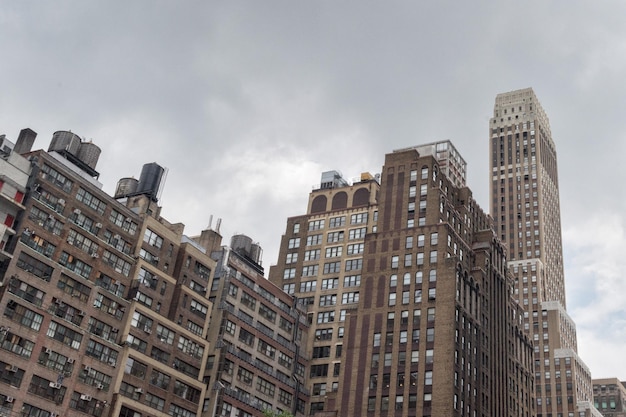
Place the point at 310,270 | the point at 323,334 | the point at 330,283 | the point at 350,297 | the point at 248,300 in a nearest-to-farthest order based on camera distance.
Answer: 1. the point at 248,300
2. the point at 323,334
3. the point at 350,297
4. the point at 330,283
5. the point at 310,270

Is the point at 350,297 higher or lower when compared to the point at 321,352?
higher

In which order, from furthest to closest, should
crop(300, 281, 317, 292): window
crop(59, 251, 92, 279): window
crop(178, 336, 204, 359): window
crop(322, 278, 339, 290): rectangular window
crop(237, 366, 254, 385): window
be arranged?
1. crop(300, 281, 317, 292): window
2. crop(322, 278, 339, 290): rectangular window
3. crop(237, 366, 254, 385): window
4. crop(178, 336, 204, 359): window
5. crop(59, 251, 92, 279): window

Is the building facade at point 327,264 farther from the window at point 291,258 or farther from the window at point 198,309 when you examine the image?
the window at point 198,309

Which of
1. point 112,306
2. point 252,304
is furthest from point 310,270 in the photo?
point 112,306

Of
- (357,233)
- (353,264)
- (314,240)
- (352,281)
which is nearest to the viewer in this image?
(352,281)

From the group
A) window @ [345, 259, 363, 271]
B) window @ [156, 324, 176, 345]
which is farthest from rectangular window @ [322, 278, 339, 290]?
window @ [156, 324, 176, 345]

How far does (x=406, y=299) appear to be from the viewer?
424 ft

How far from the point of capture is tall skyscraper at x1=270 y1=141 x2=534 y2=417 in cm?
12169

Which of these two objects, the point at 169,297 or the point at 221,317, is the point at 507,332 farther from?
the point at 169,297

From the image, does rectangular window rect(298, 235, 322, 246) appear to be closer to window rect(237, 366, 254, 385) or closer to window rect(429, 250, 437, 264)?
window rect(429, 250, 437, 264)

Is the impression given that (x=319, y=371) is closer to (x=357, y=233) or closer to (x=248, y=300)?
(x=248, y=300)

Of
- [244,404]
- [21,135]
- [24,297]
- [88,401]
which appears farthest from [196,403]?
[21,135]

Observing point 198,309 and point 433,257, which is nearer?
point 198,309

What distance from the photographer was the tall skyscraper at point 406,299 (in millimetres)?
121688
